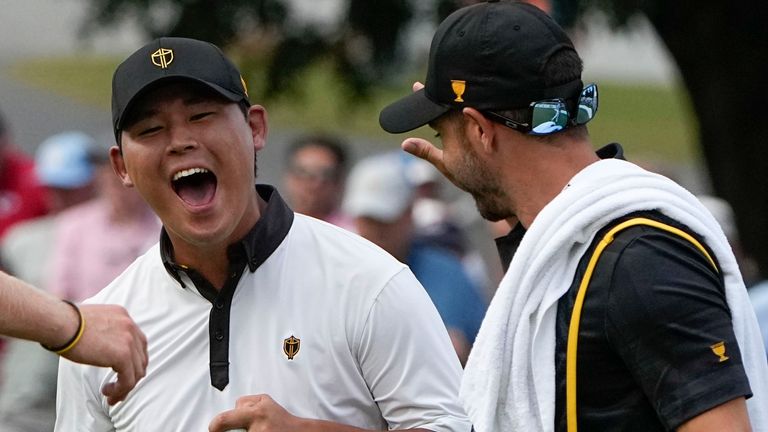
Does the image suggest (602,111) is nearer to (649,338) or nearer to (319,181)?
(319,181)

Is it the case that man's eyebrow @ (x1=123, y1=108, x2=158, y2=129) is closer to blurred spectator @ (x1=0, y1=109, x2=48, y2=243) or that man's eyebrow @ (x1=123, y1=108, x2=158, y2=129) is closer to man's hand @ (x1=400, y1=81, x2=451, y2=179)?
man's hand @ (x1=400, y1=81, x2=451, y2=179)

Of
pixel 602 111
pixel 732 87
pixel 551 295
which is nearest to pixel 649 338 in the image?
pixel 551 295

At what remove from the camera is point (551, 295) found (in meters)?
3.51

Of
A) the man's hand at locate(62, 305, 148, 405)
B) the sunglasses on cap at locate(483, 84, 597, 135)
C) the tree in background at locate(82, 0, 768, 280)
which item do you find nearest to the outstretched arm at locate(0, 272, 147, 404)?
the man's hand at locate(62, 305, 148, 405)

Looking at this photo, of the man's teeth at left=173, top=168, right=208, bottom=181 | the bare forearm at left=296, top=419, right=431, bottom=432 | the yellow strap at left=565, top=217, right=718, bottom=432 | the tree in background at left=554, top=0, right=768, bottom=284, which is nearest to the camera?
the yellow strap at left=565, top=217, right=718, bottom=432

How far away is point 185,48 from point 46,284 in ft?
14.9

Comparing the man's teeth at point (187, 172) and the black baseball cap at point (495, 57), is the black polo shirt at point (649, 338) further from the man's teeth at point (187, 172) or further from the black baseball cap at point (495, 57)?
the man's teeth at point (187, 172)

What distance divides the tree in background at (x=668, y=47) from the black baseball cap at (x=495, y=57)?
5.62 m

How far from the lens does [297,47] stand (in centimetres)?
1038

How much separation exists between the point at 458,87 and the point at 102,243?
494 cm

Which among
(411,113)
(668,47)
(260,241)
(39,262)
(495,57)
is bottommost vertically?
(39,262)

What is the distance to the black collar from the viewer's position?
423cm

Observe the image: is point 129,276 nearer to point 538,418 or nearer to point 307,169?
point 538,418

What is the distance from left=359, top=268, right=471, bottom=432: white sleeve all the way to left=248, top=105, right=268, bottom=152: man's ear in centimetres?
60
